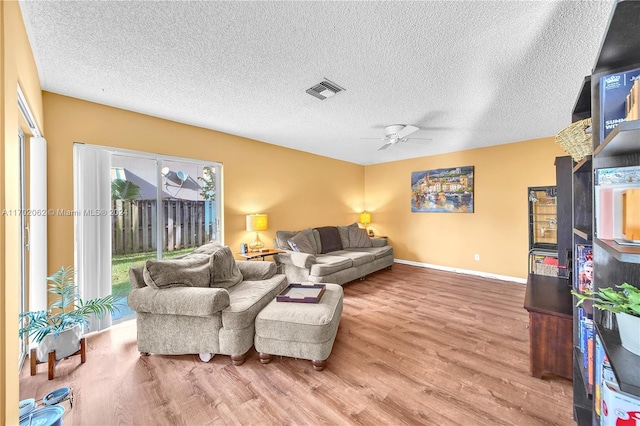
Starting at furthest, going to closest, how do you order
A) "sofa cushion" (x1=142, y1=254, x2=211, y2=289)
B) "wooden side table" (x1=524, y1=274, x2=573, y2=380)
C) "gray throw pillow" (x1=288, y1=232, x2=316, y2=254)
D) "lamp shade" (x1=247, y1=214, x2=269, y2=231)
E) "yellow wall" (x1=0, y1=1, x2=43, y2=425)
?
"gray throw pillow" (x1=288, y1=232, x2=316, y2=254)
"lamp shade" (x1=247, y1=214, x2=269, y2=231)
"sofa cushion" (x1=142, y1=254, x2=211, y2=289)
"wooden side table" (x1=524, y1=274, x2=573, y2=380)
"yellow wall" (x1=0, y1=1, x2=43, y2=425)

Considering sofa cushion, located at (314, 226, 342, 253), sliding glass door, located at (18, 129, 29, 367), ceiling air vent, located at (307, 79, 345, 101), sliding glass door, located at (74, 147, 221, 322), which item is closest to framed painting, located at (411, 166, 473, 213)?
sofa cushion, located at (314, 226, 342, 253)

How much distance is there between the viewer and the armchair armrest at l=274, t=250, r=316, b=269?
12.1 ft

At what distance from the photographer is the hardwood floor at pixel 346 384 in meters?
1.53

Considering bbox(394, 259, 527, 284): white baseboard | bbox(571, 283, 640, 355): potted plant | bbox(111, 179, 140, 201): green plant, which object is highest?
bbox(111, 179, 140, 201): green plant

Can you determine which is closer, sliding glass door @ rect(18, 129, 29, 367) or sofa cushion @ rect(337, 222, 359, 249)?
sliding glass door @ rect(18, 129, 29, 367)

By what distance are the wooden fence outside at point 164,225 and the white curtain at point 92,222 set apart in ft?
0.73

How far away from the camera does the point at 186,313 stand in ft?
6.58

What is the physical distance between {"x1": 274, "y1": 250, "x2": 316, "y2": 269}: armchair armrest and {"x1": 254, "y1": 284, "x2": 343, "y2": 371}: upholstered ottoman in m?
1.55

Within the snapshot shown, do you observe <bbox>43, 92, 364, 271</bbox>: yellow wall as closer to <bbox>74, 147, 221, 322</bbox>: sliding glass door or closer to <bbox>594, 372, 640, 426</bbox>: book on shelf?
<bbox>74, 147, 221, 322</bbox>: sliding glass door

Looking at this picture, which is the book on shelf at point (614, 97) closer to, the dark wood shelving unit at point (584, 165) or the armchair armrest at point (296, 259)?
the dark wood shelving unit at point (584, 165)

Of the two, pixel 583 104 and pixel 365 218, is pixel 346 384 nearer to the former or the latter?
pixel 583 104

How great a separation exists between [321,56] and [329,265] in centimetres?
272

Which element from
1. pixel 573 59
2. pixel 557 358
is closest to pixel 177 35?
pixel 573 59

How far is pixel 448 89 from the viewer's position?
2.34m
